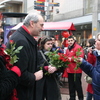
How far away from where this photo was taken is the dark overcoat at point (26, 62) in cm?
248

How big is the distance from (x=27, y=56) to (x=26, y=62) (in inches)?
3.2

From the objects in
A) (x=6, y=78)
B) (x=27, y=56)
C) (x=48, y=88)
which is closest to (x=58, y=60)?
(x=48, y=88)

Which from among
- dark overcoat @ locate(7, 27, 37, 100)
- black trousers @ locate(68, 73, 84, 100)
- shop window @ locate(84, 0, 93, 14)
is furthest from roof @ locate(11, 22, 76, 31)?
shop window @ locate(84, 0, 93, 14)

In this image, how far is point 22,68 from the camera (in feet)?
8.06

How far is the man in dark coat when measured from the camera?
2484 millimetres

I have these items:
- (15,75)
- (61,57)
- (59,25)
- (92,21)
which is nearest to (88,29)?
(92,21)

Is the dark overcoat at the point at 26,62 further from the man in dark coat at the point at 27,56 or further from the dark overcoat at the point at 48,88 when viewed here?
the dark overcoat at the point at 48,88

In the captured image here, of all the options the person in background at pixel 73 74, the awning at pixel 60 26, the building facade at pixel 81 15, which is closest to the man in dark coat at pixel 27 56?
the person in background at pixel 73 74

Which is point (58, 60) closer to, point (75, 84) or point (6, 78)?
point (6, 78)

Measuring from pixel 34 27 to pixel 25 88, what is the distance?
0.84 meters

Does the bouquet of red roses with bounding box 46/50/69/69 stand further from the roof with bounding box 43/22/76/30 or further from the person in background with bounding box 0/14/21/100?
the roof with bounding box 43/22/76/30

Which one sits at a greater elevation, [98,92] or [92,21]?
[92,21]

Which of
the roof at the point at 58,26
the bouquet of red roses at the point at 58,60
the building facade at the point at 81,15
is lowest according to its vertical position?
the bouquet of red roses at the point at 58,60

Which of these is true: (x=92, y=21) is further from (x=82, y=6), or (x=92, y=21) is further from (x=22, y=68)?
(x=22, y=68)
